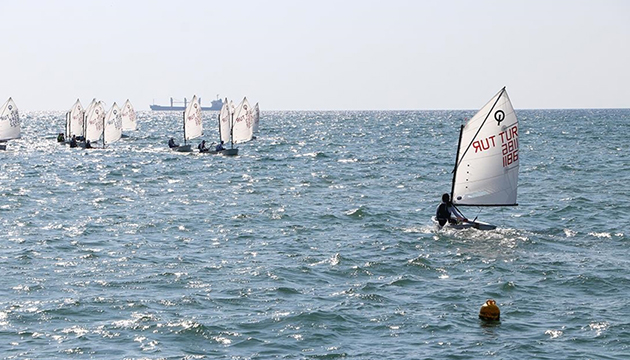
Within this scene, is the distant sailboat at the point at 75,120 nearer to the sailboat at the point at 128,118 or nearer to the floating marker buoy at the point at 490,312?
the sailboat at the point at 128,118

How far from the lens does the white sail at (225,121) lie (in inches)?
3306

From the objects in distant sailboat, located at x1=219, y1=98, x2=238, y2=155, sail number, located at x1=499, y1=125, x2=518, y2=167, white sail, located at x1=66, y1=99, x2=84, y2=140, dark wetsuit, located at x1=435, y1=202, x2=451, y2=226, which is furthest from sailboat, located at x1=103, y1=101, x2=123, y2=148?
sail number, located at x1=499, y1=125, x2=518, y2=167

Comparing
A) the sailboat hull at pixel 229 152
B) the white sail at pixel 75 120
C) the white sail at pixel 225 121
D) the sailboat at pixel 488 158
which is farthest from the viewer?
the white sail at pixel 75 120

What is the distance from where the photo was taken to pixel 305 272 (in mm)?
→ 28750

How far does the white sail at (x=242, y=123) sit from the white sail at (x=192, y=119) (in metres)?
6.12

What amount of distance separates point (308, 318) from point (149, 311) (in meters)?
4.34

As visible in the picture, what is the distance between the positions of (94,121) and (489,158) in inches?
2578

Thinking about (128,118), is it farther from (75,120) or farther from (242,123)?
(242,123)

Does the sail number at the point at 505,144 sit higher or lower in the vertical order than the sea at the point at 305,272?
higher

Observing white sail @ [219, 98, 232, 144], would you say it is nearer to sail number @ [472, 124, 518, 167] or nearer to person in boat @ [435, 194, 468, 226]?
person in boat @ [435, 194, 468, 226]

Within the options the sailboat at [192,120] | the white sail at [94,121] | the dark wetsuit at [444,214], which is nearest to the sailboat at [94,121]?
the white sail at [94,121]

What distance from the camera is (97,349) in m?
20.1

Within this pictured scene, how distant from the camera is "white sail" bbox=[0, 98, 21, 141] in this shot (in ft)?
279

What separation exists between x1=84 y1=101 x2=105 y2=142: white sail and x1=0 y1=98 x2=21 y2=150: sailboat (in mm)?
7588
